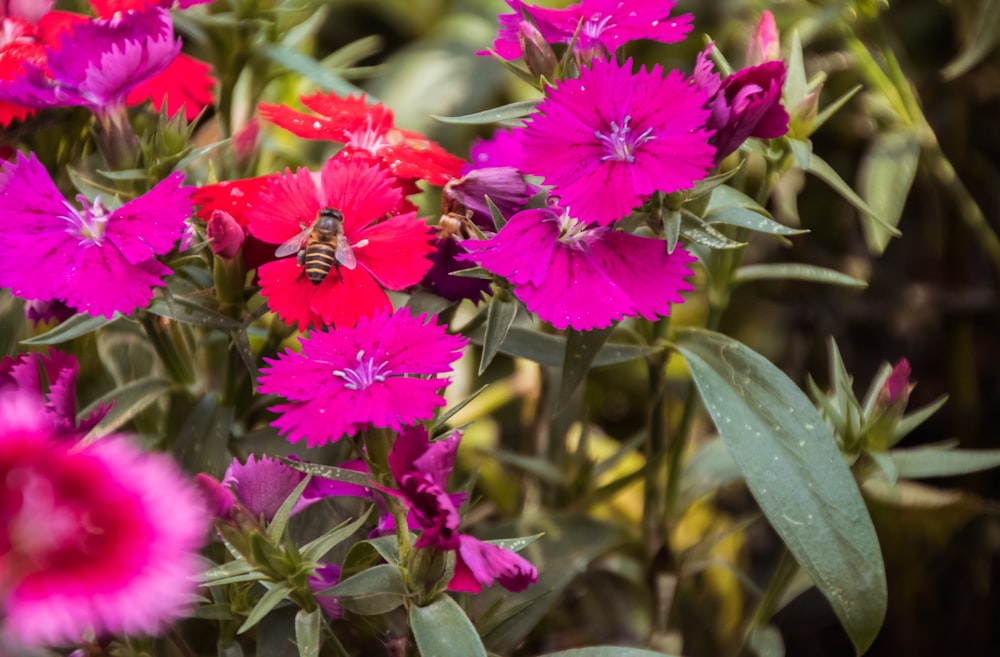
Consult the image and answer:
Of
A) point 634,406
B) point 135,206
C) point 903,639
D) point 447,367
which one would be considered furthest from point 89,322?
point 903,639

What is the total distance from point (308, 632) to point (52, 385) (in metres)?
0.22

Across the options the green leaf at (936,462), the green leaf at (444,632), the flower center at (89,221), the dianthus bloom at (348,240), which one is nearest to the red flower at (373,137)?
the dianthus bloom at (348,240)

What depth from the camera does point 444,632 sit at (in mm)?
515

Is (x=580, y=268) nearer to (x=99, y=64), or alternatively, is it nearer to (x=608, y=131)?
(x=608, y=131)

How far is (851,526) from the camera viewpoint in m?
0.59

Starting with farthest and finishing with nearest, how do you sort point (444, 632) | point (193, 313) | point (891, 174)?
point (891, 174), point (193, 313), point (444, 632)

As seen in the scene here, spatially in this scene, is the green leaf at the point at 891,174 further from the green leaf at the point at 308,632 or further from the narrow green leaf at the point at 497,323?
the green leaf at the point at 308,632

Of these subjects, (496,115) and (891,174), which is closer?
(496,115)

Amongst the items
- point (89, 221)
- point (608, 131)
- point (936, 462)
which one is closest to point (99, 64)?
point (89, 221)

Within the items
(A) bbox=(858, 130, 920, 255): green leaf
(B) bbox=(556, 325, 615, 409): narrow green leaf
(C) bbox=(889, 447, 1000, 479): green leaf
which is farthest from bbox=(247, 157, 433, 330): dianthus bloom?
(A) bbox=(858, 130, 920, 255): green leaf

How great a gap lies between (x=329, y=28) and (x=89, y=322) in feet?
4.26

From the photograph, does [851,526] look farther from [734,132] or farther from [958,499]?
[958,499]

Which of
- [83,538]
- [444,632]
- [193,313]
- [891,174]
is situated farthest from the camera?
[891,174]

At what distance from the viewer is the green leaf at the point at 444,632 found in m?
0.51
